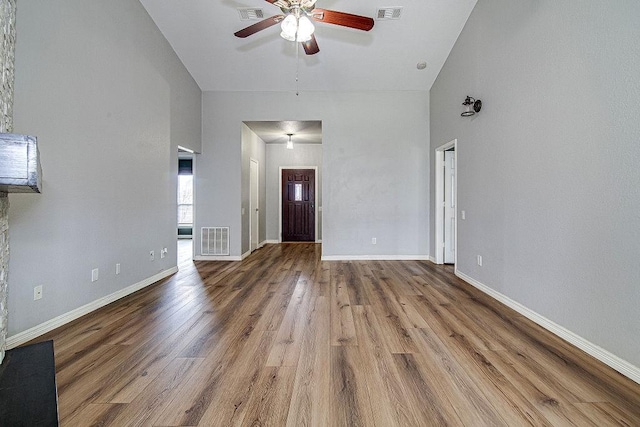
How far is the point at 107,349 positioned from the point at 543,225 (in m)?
3.56

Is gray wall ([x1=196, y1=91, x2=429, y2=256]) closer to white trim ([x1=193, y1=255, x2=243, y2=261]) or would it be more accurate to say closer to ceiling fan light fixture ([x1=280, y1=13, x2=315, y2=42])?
white trim ([x1=193, y1=255, x2=243, y2=261])

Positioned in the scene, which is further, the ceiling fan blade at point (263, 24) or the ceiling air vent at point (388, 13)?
the ceiling air vent at point (388, 13)

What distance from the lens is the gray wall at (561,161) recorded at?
197cm

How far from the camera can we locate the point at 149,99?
13.2 feet

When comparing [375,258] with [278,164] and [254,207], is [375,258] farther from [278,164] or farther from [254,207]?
[278,164]

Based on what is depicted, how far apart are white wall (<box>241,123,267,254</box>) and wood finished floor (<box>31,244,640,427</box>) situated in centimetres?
279

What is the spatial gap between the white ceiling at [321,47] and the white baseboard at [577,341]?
11.7ft

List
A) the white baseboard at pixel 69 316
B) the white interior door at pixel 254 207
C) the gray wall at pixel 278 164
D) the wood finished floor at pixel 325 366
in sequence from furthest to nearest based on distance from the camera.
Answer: the gray wall at pixel 278 164 → the white interior door at pixel 254 207 → the white baseboard at pixel 69 316 → the wood finished floor at pixel 325 366

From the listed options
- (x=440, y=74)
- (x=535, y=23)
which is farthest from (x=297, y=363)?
(x=440, y=74)

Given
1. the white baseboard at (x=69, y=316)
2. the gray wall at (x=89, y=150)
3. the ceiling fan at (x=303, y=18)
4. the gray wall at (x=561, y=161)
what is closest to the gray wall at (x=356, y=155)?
the gray wall at (x=89, y=150)

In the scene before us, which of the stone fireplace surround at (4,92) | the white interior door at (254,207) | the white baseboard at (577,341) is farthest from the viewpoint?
the white interior door at (254,207)

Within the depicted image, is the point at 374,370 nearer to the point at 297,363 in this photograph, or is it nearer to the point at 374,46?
the point at 297,363

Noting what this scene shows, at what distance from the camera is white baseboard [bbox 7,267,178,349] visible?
2.31 meters

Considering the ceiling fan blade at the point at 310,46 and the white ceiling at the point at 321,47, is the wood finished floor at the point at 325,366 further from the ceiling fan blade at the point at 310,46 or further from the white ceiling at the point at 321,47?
the white ceiling at the point at 321,47
